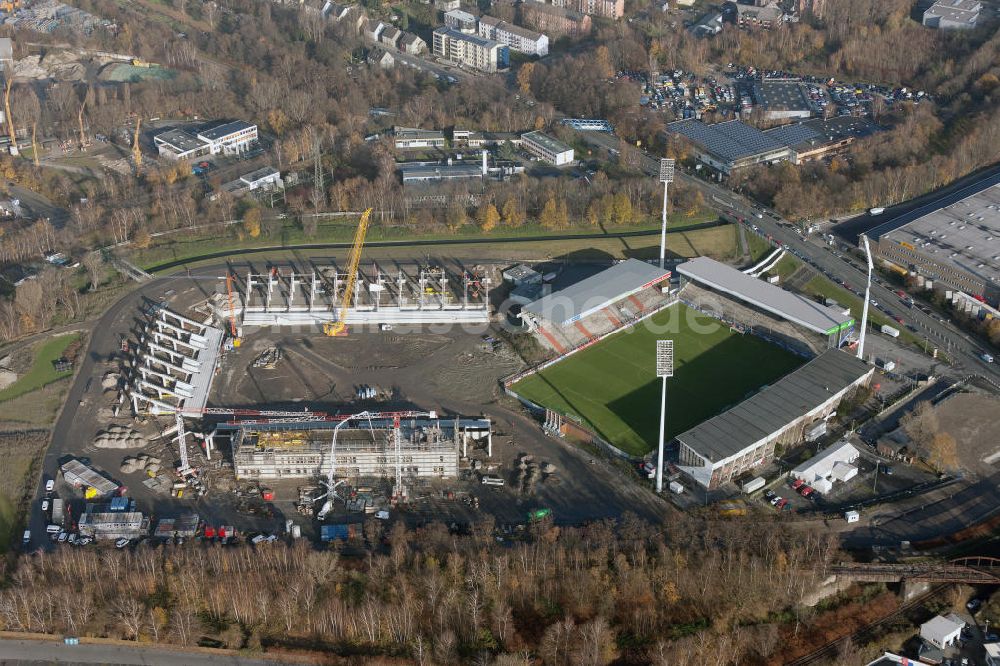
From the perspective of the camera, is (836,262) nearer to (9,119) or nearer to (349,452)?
(349,452)

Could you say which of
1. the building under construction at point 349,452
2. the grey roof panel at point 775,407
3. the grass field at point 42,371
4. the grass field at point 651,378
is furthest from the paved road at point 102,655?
the grey roof panel at point 775,407

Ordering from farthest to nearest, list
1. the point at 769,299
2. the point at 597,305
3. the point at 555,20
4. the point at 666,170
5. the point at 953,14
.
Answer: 1. the point at 555,20
2. the point at 953,14
3. the point at 666,170
4. the point at 769,299
5. the point at 597,305

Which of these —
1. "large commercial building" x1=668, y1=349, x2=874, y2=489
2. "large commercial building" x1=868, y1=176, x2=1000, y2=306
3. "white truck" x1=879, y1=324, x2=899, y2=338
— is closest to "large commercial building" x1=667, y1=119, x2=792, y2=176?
"large commercial building" x1=868, y1=176, x2=1000, y2=306

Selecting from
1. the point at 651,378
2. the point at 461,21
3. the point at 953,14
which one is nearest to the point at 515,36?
the point at 461,21

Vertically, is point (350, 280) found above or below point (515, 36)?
below

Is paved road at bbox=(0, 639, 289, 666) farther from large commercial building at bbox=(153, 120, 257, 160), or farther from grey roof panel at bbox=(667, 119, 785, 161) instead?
grey roof panel at bbox=(667, 119, 785, 161)
